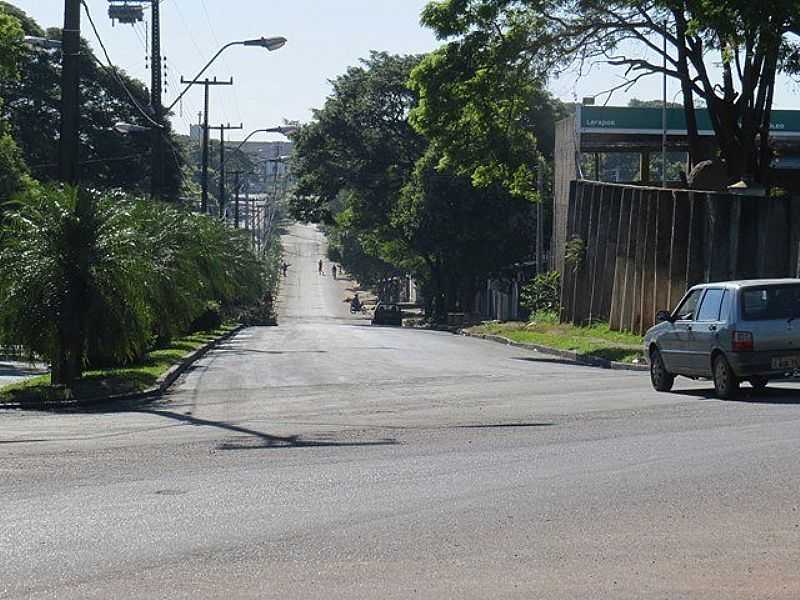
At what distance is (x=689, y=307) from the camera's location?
2219 cm

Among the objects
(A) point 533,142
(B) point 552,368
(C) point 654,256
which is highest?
(A) point 533,142

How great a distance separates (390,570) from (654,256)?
30.2m

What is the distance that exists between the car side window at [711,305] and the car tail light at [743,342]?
0.84 meters

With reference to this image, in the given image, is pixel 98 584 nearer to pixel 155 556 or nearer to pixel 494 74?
pixel 155 556

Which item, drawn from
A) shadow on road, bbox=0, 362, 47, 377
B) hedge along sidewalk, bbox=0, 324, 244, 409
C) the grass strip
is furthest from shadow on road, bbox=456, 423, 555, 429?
shadow on road, bbox=0, 362, 47, 377

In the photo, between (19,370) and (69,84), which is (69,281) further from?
(19,370)

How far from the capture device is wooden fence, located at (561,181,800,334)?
3303 centimetres

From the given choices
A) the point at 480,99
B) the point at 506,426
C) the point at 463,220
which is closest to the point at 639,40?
the point at 480,99

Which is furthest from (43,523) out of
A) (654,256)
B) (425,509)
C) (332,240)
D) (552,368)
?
(332,240)

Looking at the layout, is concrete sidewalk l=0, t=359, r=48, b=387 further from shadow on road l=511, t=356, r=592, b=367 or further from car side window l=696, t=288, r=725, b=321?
car side window l=696, t=288, r=725, b=321

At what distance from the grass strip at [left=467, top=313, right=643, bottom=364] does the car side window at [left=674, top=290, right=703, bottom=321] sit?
10.1m

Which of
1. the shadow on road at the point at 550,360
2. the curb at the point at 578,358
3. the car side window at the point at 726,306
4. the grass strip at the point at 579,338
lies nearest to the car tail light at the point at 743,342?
the car side window at the point at 726,306

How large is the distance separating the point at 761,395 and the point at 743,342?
1108mm

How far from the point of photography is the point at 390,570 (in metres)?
8.76
